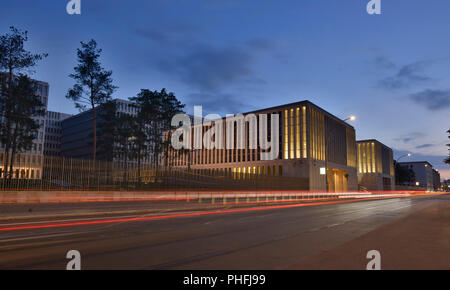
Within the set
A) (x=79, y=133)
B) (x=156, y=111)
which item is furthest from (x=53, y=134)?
(x=156, y=111)

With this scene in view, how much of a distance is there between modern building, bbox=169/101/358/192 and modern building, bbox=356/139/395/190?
27.7 meters

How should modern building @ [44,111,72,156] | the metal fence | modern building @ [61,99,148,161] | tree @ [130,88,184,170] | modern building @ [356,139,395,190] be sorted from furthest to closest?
1. modern building @ [44,111,72,156]
2. modern building @ [61,99,148,161]
3. modern building @ [356,139,395,190]
4. tree @ [130,88,184,170]
5. the metal fence

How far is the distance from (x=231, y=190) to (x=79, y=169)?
17622 mm

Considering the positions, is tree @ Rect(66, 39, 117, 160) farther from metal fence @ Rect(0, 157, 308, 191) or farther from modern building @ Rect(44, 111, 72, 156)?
modern building @ Rect(44, 111, 72, 156)

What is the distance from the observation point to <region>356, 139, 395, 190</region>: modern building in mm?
105312

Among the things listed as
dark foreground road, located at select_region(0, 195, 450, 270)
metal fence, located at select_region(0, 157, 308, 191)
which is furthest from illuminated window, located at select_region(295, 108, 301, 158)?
dark foreground road, located at select_region(0, 195, 450, 270)

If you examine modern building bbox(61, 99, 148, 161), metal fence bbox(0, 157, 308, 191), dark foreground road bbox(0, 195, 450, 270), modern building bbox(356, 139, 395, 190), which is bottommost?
dark foreground road bbox(0, 195, 450, 270)

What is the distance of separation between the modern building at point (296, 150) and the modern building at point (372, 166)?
27.7 m

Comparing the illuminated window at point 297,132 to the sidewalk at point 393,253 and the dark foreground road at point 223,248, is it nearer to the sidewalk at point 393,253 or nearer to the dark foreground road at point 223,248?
the dark foreground road at point 223,248

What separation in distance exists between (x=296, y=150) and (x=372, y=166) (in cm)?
5814

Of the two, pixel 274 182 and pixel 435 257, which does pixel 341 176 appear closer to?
pixel 274 182

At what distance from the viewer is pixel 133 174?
23297 mm

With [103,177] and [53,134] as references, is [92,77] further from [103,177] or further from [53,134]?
[53,134]
